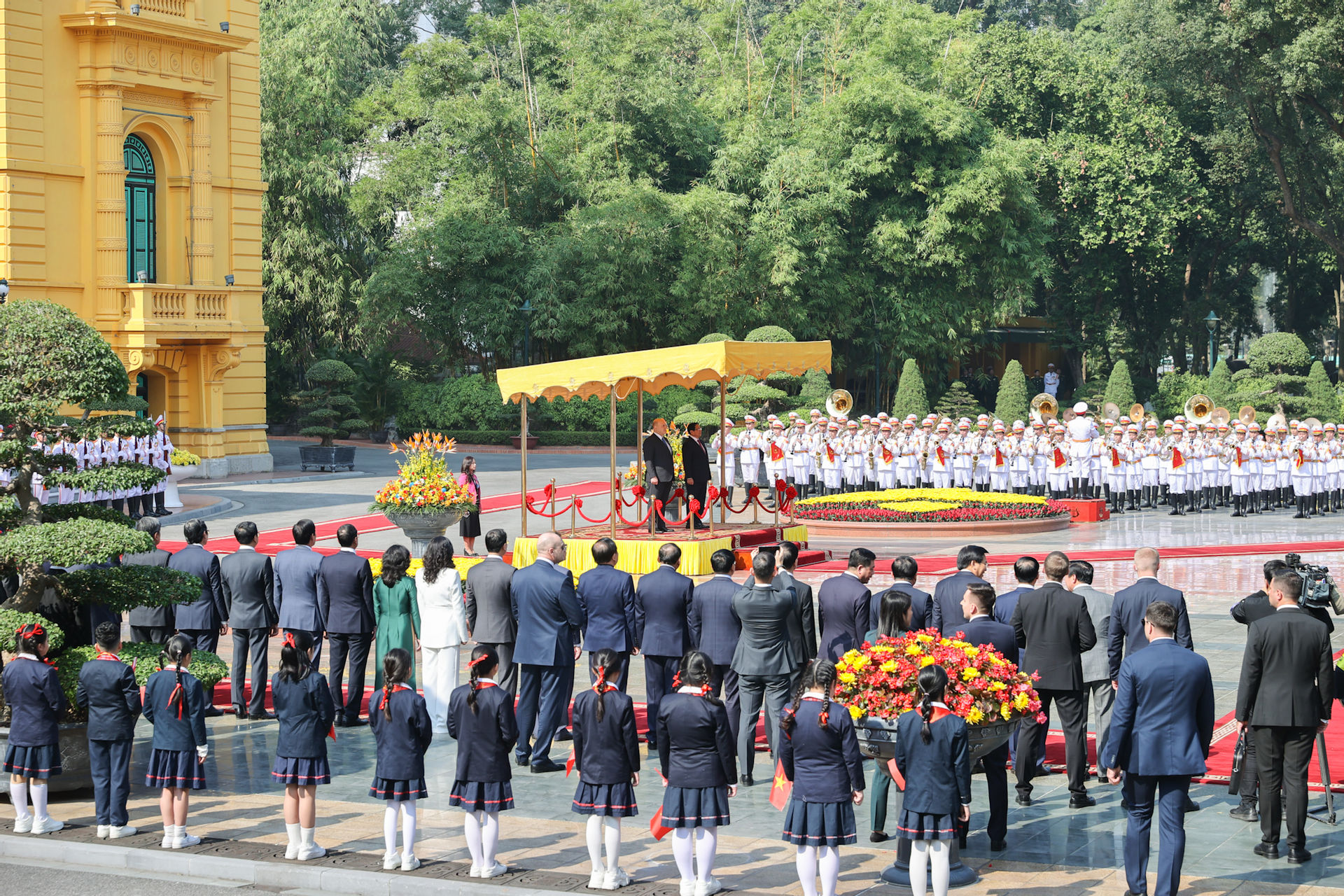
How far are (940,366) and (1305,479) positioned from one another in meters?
24.3

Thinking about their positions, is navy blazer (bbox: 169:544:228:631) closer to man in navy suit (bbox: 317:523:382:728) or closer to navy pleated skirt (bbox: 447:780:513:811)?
man in navy suit (bbox: 317:523:382:728)

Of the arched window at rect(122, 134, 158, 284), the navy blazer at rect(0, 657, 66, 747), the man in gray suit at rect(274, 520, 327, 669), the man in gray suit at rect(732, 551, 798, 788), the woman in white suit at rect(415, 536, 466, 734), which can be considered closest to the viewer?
the navy blazer at rect(0, 657, 66, 747)

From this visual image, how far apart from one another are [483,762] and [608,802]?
802 millimetres

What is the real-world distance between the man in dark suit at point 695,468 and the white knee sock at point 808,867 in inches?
477

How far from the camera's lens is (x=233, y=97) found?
38.4 metres

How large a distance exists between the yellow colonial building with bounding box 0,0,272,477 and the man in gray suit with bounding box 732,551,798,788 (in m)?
27.8

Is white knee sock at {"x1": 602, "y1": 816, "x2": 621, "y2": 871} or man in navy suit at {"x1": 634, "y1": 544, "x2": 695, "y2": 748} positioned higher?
man in navy suit at {"x1": 634, "y1": 544, "x2": 695, "y2": 748}

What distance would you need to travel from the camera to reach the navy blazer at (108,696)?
32.2 ft

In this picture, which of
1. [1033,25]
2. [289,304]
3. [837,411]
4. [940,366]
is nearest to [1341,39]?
[940,366]

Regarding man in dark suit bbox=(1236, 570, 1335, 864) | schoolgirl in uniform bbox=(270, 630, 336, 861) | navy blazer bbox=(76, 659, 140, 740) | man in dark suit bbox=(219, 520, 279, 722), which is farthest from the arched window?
man in dark suit bbox=(1236, 570, 1335, 864)

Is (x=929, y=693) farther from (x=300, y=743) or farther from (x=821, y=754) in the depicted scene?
(x=300, y=743)

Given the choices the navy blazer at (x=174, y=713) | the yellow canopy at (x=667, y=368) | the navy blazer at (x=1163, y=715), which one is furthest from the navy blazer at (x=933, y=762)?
the yellow canopy at (x=667, y=368)

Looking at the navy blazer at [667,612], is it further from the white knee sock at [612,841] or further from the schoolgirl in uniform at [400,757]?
the white knee sock at [612,841]

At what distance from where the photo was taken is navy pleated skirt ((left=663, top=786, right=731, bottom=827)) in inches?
324
